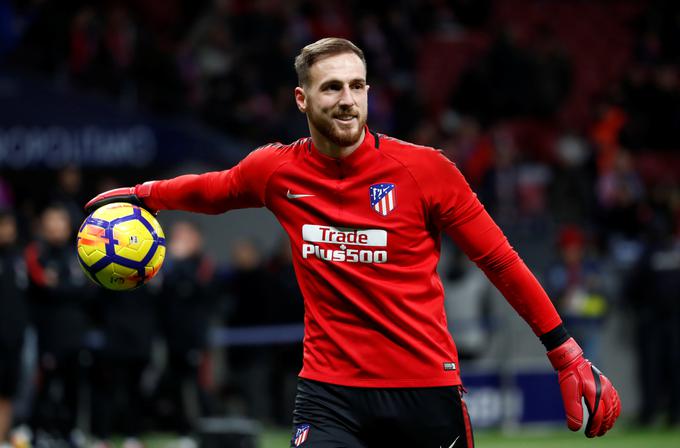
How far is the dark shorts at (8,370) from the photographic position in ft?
35.0

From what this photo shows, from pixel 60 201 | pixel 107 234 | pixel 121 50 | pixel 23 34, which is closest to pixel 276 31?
pixel 121 50

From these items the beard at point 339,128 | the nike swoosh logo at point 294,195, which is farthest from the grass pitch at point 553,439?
the beard at point 339,128

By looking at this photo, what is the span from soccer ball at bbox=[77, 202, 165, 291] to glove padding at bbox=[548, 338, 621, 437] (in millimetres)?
1735

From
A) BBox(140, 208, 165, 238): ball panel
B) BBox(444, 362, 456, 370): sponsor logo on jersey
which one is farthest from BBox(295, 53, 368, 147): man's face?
BBox(140, 208, 165, 238): ball panel

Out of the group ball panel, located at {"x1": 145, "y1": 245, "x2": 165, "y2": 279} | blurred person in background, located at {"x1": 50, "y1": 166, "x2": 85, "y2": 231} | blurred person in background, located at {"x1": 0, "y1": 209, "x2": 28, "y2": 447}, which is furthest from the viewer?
blurred person in background, located at {"x1": 50, "y1": 166, "x2": 85, "y2": 231}

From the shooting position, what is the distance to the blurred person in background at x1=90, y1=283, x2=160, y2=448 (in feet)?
36.7

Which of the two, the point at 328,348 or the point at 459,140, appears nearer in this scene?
the point at 328,348

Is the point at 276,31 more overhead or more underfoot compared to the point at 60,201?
more overhead

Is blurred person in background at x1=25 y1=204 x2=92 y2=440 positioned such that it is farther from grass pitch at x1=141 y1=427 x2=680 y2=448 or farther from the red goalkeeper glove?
the red goalkeeper glove

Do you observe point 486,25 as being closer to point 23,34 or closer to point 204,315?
point 23,34

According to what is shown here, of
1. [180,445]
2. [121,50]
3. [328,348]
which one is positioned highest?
[121,50]

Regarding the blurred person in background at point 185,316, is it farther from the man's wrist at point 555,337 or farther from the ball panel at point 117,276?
the man's wrist at point 555,337

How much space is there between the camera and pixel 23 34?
16.0 metres

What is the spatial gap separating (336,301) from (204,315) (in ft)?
22.6
